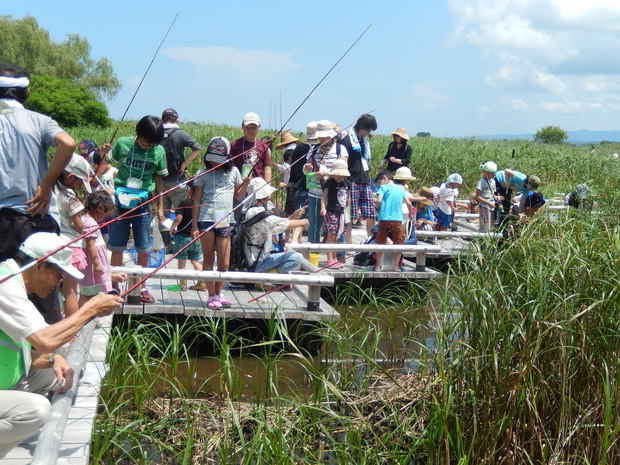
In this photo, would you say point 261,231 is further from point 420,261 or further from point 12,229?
point 12,229

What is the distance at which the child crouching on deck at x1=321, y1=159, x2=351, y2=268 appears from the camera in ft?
26.8

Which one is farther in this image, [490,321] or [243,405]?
[243,405]

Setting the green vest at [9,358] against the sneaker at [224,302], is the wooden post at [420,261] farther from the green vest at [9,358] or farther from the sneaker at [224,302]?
the green vest at [9,358]

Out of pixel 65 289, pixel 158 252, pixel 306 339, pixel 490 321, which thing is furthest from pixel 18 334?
pixel 158 252

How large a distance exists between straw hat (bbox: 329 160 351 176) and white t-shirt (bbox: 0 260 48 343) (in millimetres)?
5194

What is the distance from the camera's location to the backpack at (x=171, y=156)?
8078mm

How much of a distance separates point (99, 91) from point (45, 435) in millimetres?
63062

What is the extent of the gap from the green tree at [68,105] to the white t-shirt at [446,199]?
2538 centimetres

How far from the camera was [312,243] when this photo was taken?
830 centimetres

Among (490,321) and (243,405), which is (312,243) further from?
(490,321)

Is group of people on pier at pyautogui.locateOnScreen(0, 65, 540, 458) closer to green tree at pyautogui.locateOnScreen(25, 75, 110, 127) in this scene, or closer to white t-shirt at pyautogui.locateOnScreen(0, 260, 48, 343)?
white t-shirt at pyautogui.locateOnScreen(0, 260, 48, 343)

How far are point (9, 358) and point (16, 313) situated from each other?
0.22m

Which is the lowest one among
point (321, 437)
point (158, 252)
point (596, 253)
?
point (321, 437)

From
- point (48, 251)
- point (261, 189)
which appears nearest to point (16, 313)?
point (48, 251)
